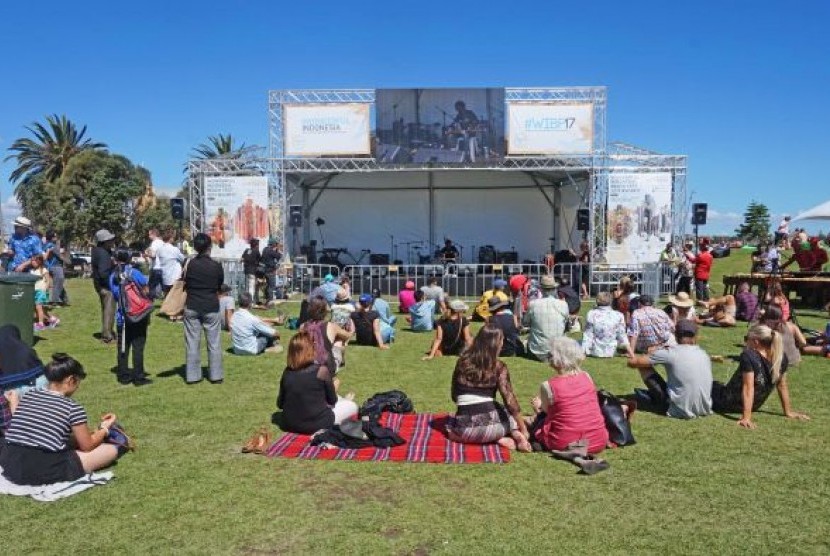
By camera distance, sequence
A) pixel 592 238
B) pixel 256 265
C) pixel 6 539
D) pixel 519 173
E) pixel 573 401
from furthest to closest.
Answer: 1. pixel 519 173
2. pixel 592 238
3. pixel 256 265
4. pixel 573 401
5. pixel 6 539

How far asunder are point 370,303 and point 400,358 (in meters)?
1.42

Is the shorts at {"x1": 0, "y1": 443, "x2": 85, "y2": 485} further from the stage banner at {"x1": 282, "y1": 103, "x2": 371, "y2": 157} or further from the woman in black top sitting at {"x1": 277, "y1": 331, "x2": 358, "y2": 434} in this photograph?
the stage banner at {"x1": 282, "y1": 103, "x2": 371, "y2": 157}

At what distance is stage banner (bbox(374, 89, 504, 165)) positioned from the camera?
18875 mm

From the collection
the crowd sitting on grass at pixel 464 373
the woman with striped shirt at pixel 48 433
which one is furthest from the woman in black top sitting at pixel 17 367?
the woman with striped shirt at pixel 48 433

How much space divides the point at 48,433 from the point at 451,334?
5.91m

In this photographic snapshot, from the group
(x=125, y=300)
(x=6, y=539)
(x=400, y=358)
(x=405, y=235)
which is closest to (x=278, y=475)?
(x=6, y=539)

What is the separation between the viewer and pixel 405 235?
78.3 feet

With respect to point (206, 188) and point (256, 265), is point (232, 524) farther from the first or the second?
point (206, 188)

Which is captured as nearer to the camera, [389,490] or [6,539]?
[6,539]

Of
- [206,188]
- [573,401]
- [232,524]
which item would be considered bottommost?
[232,524]

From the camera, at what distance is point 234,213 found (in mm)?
19016

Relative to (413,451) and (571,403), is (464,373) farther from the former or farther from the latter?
(571,403)

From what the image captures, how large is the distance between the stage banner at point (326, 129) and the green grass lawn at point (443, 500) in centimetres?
1303

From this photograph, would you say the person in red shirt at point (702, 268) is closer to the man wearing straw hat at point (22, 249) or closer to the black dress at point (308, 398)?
the black dress at point (308, 398)
